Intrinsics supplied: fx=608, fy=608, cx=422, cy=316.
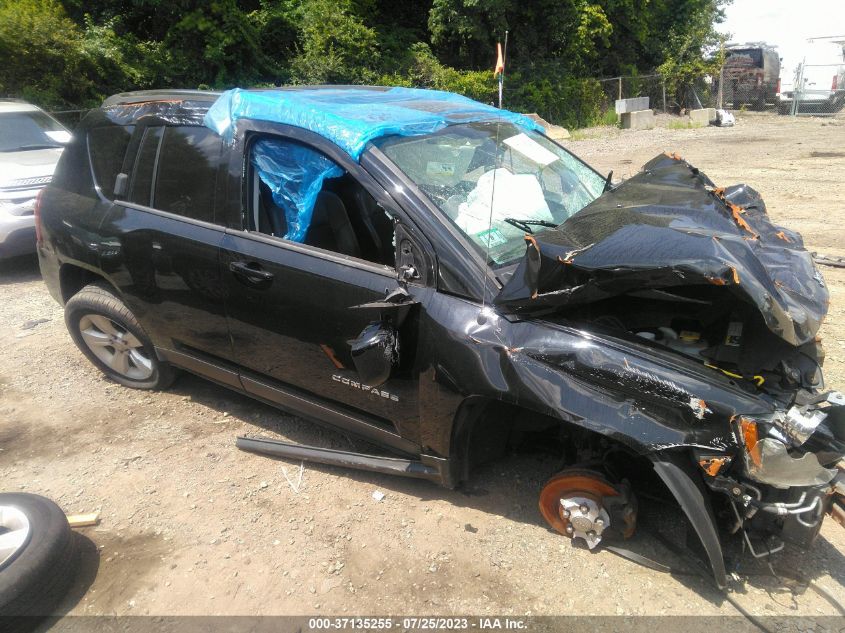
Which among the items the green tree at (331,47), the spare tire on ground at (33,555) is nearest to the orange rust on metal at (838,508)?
the spare tire on ground at (33,555)

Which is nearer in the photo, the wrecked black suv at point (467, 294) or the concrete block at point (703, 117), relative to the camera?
the wrecked black suv at point (467, 294)

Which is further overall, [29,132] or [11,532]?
[29,132]

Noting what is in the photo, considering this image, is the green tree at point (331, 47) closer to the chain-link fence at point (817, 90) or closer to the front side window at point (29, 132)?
the front side window at point (29, 132)

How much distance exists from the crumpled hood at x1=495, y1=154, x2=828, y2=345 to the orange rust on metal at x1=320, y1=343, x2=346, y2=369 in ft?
2.87

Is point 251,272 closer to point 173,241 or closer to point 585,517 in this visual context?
point 173,241

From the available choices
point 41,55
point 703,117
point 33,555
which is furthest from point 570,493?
point 703,117

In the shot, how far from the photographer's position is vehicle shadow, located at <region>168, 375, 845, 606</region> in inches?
96.8

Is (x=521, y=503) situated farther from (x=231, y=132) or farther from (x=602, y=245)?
(x=231, y=132)

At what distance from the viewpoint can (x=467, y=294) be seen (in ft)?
8.30

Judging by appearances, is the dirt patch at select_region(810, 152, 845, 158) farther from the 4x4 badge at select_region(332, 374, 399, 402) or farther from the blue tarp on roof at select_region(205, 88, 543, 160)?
the 4x4 badge at select_region(332, 374, 399, 402)

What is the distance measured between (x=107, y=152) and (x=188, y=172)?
0.83 metres

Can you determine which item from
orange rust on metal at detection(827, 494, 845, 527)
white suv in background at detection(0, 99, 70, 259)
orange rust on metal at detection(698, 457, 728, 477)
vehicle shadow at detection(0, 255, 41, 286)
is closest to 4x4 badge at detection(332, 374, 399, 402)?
orange rust on metal at detection(698, 457, 728, 477)

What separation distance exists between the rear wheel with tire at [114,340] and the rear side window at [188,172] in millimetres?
845

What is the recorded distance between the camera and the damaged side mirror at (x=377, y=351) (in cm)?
256
